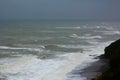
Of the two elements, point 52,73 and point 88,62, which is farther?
point 88,62

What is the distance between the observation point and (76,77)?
21.9 meters

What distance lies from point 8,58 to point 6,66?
5.07m

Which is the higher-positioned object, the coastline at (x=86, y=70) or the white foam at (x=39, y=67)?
the coastline at (x=86, y=70)

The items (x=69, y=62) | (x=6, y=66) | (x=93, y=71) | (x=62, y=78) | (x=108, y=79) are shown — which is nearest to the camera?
(x=108, y=79)

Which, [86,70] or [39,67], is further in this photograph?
[39,67]

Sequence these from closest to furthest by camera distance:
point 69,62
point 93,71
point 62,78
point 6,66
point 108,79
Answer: point 108,79, point 62,78, point 93,71, point 6,66, point 69,62

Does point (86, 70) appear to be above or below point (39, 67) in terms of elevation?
above

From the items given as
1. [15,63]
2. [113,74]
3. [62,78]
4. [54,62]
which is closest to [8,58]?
[15,63]

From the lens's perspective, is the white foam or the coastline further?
the white foam

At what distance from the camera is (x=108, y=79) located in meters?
15.1

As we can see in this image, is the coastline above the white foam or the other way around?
above

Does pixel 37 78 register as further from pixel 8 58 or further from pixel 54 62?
pixel 8 58

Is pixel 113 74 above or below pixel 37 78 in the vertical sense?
above

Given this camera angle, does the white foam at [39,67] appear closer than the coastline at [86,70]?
No
